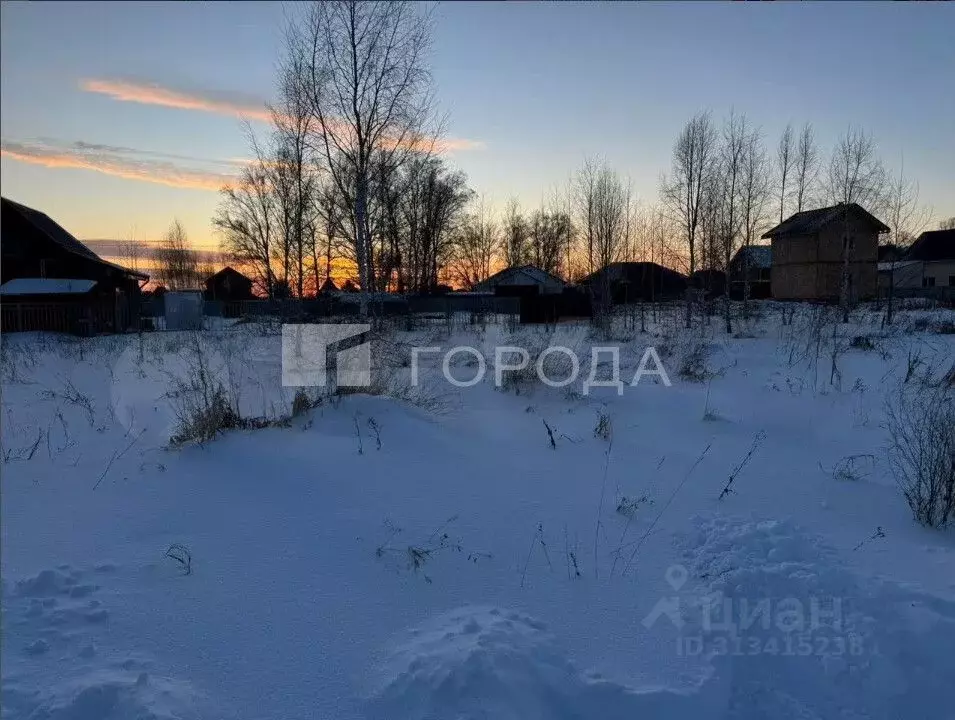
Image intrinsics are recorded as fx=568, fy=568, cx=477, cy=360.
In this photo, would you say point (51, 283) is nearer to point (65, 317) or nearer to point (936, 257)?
point (65, 317)

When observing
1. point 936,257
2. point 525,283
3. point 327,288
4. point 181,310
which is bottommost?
point 181,310

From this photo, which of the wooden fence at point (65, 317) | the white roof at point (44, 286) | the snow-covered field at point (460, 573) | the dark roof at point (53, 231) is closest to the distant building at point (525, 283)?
the dark roof at point (53, 231)

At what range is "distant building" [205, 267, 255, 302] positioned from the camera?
188 feet

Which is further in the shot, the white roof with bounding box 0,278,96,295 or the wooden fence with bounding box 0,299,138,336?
the white roof with bounding box 0,278,96,295

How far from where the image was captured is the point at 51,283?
24469mm

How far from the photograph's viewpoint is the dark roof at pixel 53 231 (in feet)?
79.8

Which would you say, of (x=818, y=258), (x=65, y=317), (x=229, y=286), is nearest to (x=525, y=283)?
(x=818, y=258)

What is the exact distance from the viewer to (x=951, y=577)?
343 cm

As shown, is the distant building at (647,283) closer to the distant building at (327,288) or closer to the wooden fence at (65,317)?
the distant building at (327,288)

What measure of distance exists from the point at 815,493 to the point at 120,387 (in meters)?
10.0

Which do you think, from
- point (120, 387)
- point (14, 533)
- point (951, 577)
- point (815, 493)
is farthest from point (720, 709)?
point (120, 387)

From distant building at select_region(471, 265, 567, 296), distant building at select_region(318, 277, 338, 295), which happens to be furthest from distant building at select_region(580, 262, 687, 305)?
distant building at select_region(318, 277, 338, 295)

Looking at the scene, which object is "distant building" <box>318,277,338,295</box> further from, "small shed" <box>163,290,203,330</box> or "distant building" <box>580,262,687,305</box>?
"distant building" <box>580,262,687,305</box>

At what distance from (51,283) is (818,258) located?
1491 inches
